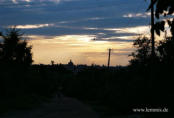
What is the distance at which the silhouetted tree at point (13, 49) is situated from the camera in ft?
154

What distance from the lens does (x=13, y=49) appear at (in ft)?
156

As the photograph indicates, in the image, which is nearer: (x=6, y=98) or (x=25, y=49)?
(x=6, y=98)

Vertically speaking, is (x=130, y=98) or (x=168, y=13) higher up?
(x=168, y=13)

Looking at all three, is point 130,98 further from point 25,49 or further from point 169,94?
point 25,49

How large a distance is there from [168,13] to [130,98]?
1554 cm

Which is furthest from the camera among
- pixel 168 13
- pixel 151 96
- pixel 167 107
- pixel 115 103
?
pixel 115 103

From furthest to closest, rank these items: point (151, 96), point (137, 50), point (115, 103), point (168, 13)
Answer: point (137, 50) < point (115, 103) < point (151, 96) < point (168, 13)

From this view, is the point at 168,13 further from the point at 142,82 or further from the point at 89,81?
the point at 89,81

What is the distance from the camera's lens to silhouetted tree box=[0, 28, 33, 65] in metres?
46.9

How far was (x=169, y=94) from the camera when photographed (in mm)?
24281

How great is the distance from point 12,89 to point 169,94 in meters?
21.0

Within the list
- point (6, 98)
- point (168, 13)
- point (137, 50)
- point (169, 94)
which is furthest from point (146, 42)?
point (168, 13)

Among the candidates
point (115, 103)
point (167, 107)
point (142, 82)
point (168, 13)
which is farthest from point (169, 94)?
point (168, 13)

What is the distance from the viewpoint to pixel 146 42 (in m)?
52.1
